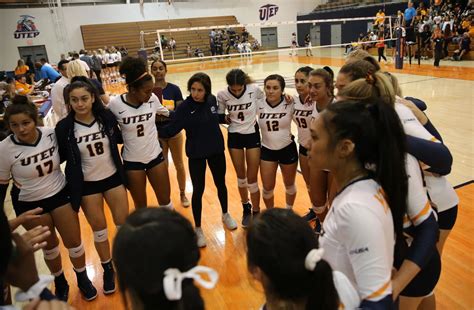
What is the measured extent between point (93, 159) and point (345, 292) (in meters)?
2.33

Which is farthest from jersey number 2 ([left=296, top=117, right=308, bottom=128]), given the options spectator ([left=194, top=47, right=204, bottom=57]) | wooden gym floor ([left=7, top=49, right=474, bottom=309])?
spectator ([left=194, top=47, right=204, bottom=57])

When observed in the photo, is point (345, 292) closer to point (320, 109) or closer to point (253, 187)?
point (320, 109)

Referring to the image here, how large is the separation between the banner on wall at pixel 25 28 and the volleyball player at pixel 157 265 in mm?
28214

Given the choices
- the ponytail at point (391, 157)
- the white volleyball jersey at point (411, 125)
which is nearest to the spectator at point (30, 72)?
the white volleyball jersey at point (411, 125)

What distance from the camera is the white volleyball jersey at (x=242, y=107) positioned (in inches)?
146

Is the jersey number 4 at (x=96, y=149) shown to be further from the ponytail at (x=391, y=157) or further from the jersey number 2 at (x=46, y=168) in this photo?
the ponytail at (x=391, y=157)

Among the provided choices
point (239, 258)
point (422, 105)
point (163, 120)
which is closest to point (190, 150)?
point (163, 120)

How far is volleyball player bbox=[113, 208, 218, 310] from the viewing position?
1008mm

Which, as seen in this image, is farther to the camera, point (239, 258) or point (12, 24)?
point (12, 24)

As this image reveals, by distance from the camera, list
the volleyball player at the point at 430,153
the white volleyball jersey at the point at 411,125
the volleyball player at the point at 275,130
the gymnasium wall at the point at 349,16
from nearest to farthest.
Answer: the volleyball player at the point at 430,153 < the white volleyball jersey at the point at 411,125 < the volleyball player at the point at 275,130 < the gymnasium wall at the point at 349,16

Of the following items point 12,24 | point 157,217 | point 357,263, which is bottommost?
point 357,263

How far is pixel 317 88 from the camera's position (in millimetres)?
3107

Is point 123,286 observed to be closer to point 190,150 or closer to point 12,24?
point 190,150

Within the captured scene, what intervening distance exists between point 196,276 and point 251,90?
115 inches
